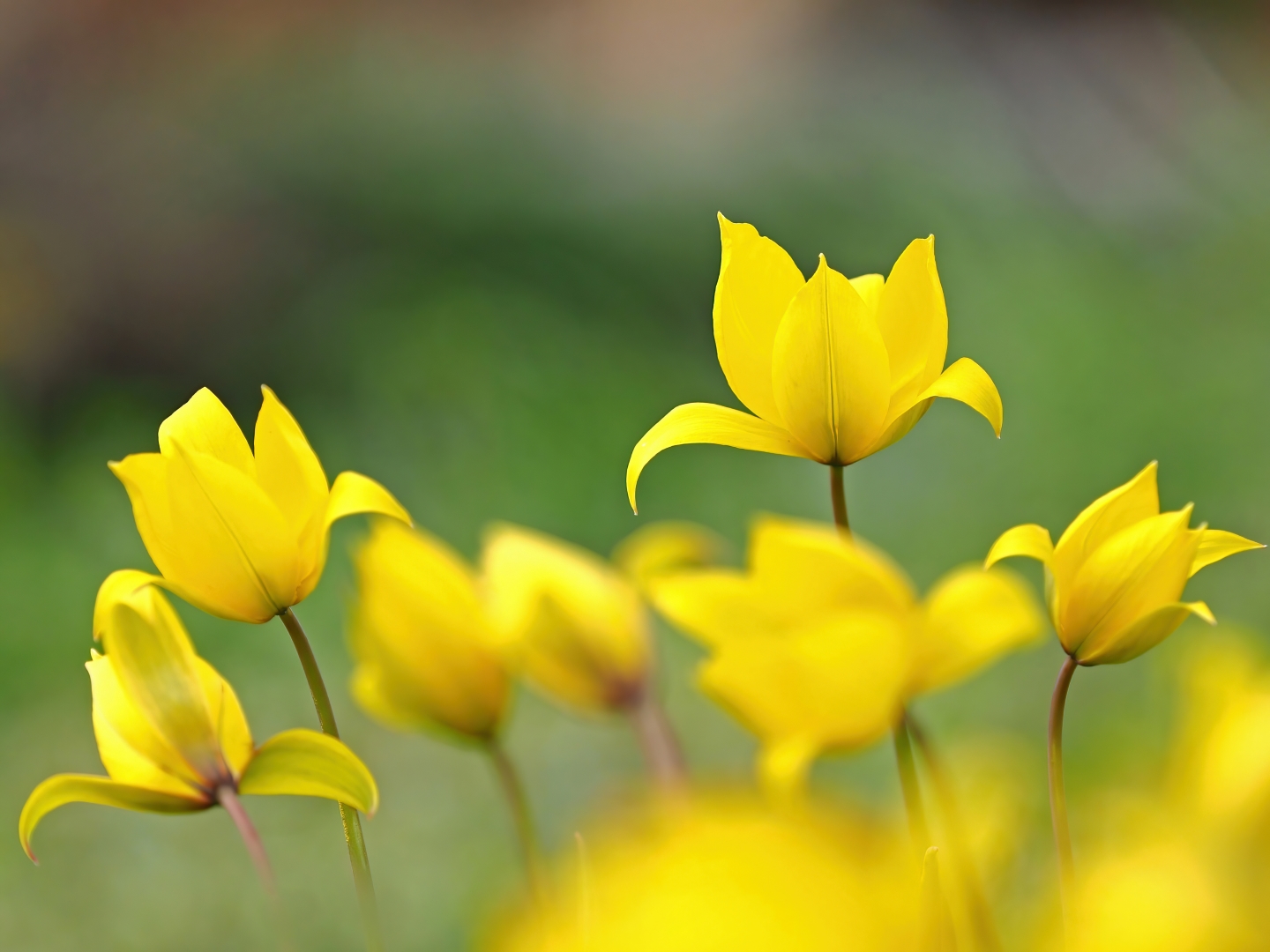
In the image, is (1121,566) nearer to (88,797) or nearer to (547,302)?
(88,797)

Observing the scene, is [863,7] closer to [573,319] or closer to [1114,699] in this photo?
[573,319]

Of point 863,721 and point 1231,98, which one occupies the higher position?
point 1231,98

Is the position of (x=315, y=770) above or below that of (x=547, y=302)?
below

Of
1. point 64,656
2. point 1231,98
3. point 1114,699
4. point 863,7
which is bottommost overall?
point 1114,699

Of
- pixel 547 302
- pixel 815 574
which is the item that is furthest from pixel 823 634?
pixel 547 302

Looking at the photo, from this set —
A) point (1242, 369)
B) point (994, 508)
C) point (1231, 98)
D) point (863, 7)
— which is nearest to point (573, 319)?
point (994, 508)

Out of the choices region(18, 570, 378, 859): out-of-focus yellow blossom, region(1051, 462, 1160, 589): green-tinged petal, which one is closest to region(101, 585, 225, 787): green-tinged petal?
region(18, 570, 378, 859): out-of-focus yellow blossom
